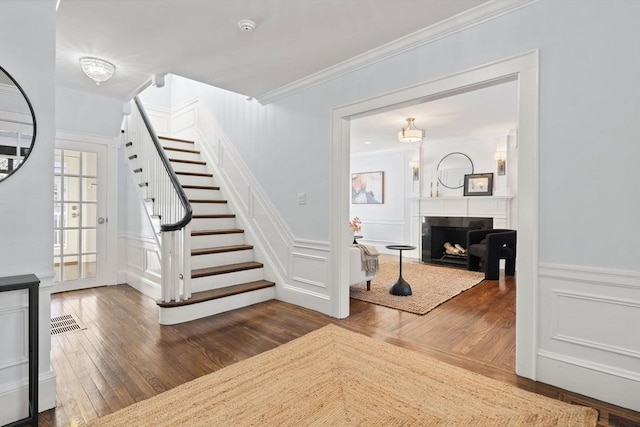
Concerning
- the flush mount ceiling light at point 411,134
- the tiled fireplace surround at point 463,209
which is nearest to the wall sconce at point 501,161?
the tiled fireplace surround at point 463,209

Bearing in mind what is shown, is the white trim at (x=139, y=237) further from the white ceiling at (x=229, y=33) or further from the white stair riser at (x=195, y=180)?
the white ceiling at (x=229, y=33)

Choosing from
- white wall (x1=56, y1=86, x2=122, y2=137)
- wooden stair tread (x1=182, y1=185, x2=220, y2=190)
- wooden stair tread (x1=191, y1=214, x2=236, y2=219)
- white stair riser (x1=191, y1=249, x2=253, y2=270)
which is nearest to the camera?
white stair riser (x1=191, y1=249, x2=253, y2=270)

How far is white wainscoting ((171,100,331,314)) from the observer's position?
143 inches

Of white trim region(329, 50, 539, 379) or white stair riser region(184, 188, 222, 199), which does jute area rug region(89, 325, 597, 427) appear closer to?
white trim region(329, 50, 539, 379)

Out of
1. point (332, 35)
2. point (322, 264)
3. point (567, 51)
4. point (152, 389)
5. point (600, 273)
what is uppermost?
point (332, 35)

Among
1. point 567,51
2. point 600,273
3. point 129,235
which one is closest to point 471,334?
point 600,273

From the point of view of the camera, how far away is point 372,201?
327 inches

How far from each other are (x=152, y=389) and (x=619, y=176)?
3.08 m

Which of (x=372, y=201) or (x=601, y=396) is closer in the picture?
(x=601, y=396)

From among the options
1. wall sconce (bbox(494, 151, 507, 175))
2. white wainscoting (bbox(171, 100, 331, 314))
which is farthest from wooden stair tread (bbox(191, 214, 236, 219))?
wall sconce (bbox(494, 151, 507, 175))

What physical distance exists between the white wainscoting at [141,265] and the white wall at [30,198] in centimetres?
213

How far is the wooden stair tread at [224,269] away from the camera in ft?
12.0

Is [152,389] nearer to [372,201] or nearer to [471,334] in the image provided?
[471,334]

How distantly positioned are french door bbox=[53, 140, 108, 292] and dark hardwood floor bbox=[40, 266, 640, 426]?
389mm
